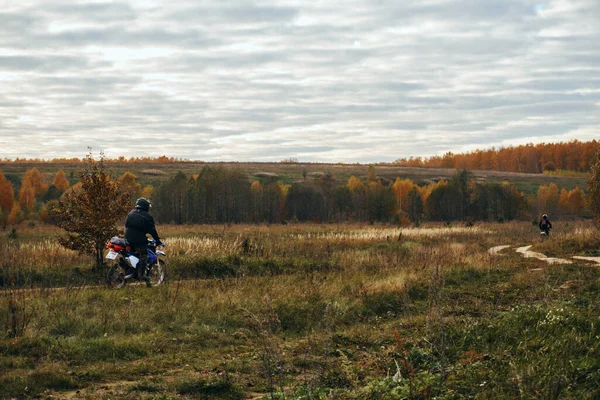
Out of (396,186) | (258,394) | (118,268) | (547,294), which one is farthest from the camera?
(396,186)

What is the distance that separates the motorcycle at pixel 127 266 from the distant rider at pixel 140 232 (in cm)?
11

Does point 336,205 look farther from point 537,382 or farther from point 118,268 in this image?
point 537,382

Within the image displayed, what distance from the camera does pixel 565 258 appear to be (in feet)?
89.9

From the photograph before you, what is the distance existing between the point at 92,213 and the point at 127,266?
13.9 ft

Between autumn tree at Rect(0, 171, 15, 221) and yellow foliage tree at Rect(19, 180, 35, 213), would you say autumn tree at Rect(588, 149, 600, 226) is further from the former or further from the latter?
yellow foliage tree at Rect(19, 180, 35, 213)

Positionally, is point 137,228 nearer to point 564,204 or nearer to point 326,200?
point 326,200

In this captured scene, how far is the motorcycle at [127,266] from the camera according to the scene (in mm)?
16375

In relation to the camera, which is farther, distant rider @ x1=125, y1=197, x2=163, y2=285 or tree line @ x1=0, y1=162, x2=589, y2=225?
tree line @ x1=0, y1=162, x2=589, y2=225

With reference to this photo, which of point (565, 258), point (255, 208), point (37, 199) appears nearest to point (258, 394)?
point (565, 258)

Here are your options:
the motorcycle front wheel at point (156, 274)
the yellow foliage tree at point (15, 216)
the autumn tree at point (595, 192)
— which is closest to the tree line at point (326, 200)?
the yellow foliage tree at point (15, 216)

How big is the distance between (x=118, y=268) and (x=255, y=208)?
76426 millimetres

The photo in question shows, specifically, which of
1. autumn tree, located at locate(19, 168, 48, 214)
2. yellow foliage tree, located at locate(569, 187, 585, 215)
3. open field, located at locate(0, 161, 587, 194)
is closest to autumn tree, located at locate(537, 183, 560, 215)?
yellow foliage tree, located at locate(569, 187, 585, 215)

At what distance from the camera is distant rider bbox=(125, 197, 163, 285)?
54.0 feet

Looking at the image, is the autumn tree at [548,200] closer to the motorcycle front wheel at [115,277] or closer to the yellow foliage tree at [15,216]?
the yellow foliage tree at [15,216]
